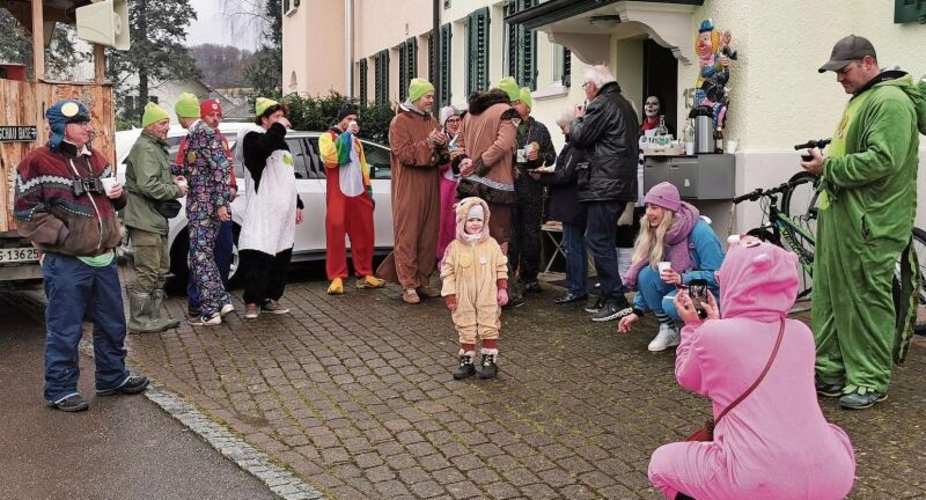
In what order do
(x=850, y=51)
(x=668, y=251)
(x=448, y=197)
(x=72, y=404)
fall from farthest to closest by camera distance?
(x=448, y=197) < (x=668, y=251) < (x=72, y=404) < (x=850, y=51)

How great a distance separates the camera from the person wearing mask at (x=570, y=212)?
9383 millimetres

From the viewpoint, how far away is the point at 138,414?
6293 mm

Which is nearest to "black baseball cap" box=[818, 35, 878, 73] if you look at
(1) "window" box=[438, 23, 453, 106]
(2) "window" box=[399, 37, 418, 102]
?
(1) "window" box=[438, 23, 453, 106]

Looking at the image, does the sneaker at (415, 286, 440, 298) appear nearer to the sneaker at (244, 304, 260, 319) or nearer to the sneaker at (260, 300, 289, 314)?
the sneaker at (260, 300, 289, 314)

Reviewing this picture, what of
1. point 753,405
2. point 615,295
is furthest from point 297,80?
point 753,405

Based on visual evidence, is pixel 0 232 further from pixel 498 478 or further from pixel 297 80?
pixel 297 80

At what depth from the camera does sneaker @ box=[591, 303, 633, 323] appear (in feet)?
28.8

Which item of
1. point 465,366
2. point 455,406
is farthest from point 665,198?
point 455,406

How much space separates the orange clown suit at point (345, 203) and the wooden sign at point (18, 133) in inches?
103

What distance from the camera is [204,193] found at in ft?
28.9

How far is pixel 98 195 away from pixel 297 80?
2604 cm

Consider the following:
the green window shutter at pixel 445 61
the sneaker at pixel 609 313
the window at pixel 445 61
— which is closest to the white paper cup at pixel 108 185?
the sneaker at pixel 609 313

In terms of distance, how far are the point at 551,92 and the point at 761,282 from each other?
10.5 m

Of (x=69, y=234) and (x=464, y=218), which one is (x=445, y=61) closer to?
(x=464, y=218)
